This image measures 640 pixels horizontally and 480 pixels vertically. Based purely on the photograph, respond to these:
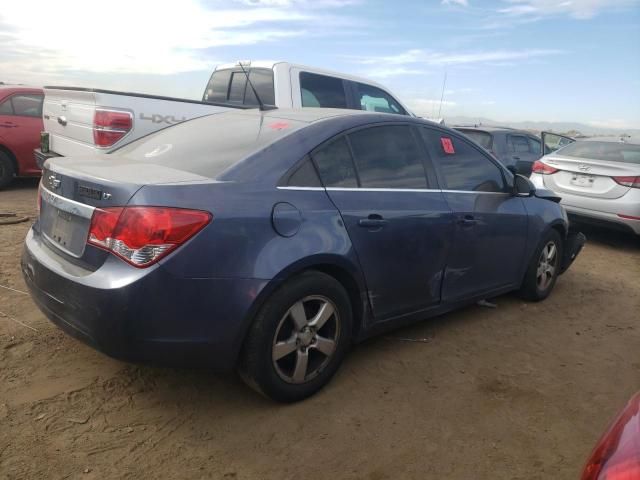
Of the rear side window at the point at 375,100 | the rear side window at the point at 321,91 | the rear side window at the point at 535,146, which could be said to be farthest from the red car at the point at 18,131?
the rear side window at the point at 535,146

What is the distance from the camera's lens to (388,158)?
11.2 ft

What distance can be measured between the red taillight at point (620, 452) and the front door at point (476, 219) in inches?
85.2

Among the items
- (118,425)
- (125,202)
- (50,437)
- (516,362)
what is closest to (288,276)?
(125,202)

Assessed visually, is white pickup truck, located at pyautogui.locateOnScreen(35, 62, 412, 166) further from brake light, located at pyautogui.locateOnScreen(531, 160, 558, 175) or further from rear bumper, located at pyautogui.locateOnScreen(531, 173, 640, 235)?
rear bumper, located at pyautogui.locateOnScreen(531, 173, 640, 235)

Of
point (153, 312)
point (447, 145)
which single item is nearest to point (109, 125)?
point (447, 145)

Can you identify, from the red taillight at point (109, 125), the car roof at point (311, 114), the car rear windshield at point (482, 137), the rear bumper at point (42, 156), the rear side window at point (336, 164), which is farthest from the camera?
the car rear windshield at point (482, 137)

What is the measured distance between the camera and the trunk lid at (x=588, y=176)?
6770 millimetres

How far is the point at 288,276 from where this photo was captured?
2701mm

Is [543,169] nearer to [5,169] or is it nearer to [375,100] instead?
[375,100]

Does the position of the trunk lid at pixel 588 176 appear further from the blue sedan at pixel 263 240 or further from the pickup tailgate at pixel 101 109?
the pickup tailgate at pixel 101 109

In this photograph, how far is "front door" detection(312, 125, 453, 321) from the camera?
3078 mm

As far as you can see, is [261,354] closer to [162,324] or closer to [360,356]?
[162,324]

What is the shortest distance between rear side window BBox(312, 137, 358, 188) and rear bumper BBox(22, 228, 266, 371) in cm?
78

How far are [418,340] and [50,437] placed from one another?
2346 millimetres
